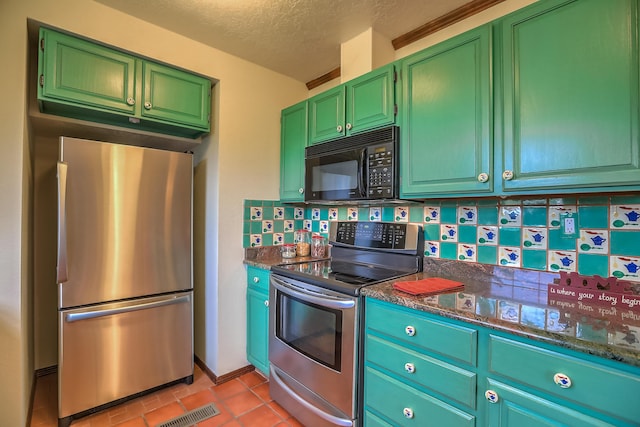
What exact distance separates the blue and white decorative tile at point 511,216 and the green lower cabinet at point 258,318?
148 cm

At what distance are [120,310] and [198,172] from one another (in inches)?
44.0

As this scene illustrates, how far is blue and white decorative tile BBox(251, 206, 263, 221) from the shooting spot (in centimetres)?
231

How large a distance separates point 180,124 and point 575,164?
2.17 metres

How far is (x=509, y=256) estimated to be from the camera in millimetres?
1499

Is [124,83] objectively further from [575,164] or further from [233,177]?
[575,164]

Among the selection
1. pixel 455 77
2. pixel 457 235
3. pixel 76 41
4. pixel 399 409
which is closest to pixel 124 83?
pixel 76 41

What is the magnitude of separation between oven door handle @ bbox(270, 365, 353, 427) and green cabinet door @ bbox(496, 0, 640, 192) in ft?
4.47

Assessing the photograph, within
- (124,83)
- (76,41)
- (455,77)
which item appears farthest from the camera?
(124,83)

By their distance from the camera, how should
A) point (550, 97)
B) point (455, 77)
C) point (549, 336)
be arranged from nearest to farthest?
point (549, 336) → point (550, 97) → point (455, 77)

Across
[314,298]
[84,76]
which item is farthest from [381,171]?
[84,76]

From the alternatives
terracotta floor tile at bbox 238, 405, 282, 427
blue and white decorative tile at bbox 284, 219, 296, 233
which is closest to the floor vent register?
terracotta floor tile at bbox 238, 405, 282, 427

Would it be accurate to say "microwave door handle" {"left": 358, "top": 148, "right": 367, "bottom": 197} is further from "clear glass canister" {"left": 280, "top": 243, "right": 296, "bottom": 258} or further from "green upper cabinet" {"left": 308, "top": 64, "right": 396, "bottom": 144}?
"clear glass canister" {"left": 280, "top": 243, "right": 296, "bottom": 258}

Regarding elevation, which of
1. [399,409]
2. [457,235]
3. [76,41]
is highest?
[76,41]

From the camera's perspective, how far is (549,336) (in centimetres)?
89
